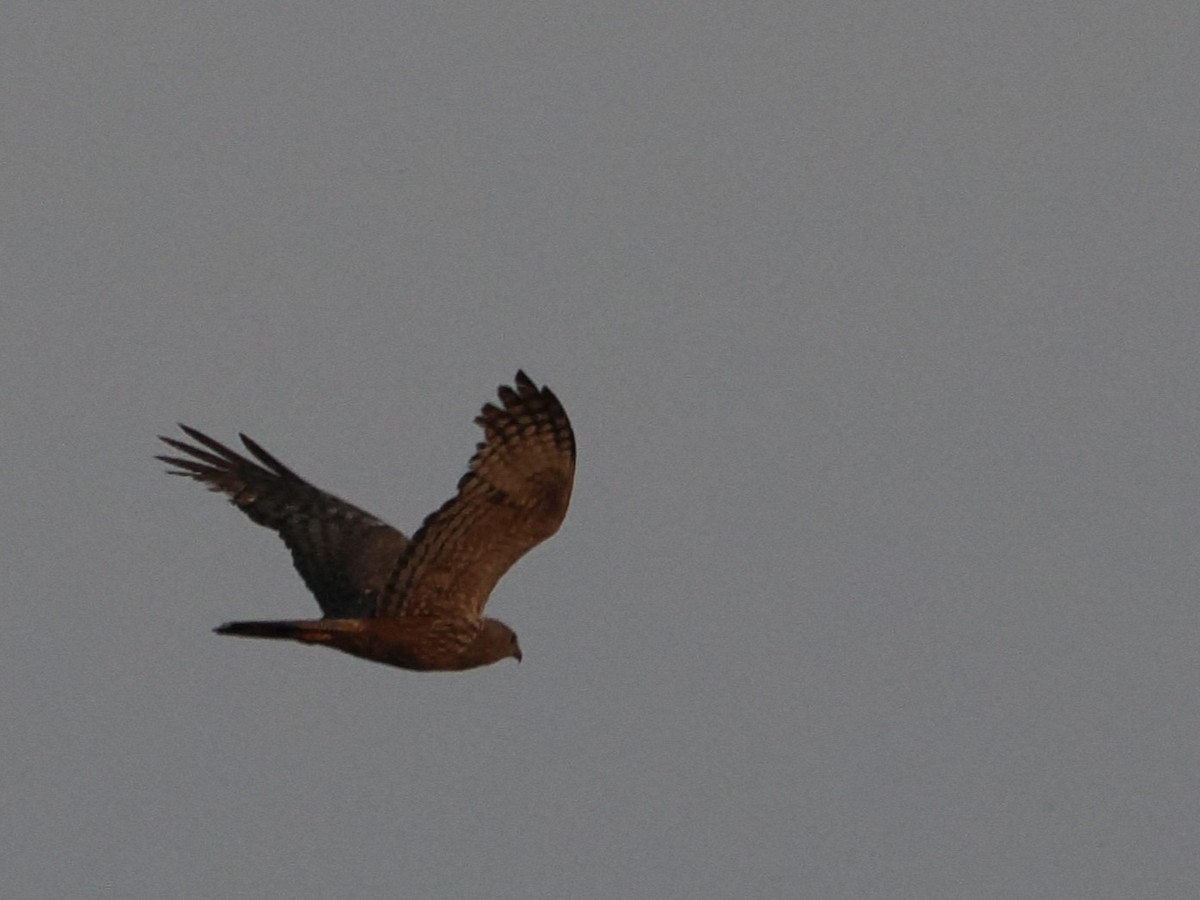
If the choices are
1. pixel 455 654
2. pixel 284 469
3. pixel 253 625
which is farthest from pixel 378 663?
pixel 284 469

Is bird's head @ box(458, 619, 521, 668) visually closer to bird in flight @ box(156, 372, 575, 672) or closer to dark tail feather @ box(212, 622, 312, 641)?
bird in flight @ box(156, 372, 575, 672)

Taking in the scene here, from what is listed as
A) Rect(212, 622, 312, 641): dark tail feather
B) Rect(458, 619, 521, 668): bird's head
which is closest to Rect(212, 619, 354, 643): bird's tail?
Rect(212, 622, 312, 641): dark tail feather

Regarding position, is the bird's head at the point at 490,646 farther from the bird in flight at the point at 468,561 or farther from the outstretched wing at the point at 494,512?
the outstretched wing at the point at 494,512

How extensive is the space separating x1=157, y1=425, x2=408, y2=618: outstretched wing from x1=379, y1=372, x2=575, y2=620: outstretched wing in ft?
4.40

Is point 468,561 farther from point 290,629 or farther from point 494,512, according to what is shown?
point 290,629

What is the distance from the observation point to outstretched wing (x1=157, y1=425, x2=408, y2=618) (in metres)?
17.7

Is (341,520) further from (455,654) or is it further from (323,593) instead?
(455,654)

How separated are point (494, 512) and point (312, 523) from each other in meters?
3.26

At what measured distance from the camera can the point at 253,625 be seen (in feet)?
49.3

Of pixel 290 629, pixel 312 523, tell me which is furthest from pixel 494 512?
pixel 312 523

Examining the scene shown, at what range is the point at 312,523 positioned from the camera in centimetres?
1847

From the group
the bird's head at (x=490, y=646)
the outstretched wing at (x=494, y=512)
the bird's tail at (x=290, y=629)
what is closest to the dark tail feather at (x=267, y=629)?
the bird's tail at (x=290, y=629)

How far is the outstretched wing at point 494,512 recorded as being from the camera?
15.2m

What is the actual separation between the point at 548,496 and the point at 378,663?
5.61 ft
